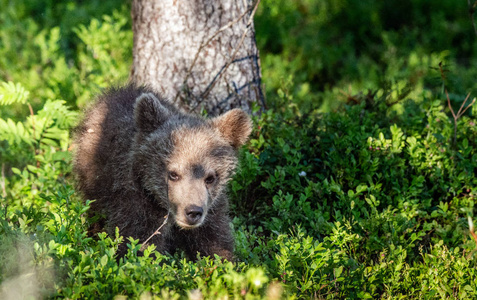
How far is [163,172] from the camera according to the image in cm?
472

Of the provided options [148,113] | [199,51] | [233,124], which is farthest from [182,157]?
[199,51]

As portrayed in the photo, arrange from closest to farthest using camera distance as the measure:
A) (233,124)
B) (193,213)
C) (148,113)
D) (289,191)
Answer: (193,213) → (148,113) → (233,124) → (289,191)

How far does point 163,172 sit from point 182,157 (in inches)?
8.5

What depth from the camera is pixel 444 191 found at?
5.73 m

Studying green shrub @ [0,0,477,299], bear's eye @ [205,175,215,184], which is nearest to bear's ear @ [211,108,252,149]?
bear's eye @ [205,175,215,184]

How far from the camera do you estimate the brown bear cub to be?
182 inches

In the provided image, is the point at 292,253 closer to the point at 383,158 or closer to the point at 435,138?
the point at 383,158

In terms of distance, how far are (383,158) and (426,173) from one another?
48 centimetres

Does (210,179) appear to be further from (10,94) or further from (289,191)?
(10,94)

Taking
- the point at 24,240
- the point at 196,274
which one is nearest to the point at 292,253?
the point at 196,274

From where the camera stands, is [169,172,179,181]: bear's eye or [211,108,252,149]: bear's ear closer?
[169,172,179,181]: bear's eye

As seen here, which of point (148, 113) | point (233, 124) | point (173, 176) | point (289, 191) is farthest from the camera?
point (289, 191)

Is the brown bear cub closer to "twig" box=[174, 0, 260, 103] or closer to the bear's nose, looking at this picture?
the bear's nose

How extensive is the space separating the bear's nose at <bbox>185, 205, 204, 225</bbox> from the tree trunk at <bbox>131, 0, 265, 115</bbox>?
2.38 m
